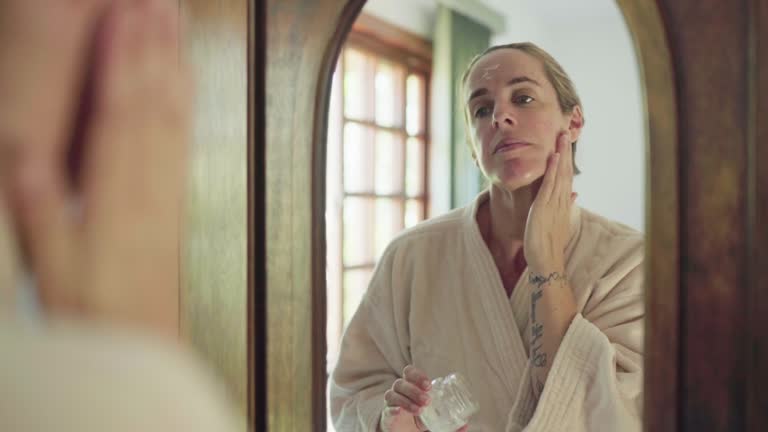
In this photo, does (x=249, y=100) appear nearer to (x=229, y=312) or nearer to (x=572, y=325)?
(x=229, y=312)

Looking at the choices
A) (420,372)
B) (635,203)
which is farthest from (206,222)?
(635,203)

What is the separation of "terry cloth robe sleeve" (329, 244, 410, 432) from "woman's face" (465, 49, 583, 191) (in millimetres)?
96

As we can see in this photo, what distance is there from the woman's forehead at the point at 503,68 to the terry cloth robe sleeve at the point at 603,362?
0.40 feet

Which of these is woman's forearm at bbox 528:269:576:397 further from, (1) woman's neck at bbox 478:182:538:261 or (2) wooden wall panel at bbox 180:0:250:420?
(2) wooden wall panel at bbox 180:0:250:420

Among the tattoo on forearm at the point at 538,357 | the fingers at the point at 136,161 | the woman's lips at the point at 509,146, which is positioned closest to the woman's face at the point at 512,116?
the woman's lips at the point at 509,146

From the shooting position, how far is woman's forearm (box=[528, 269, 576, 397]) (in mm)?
441

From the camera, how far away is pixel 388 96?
481 mm

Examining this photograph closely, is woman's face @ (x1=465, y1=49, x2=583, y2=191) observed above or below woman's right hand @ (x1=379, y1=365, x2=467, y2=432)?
above

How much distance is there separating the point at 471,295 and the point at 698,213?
0.50ft

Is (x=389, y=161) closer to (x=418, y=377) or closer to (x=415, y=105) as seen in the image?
(x=415, y=105)

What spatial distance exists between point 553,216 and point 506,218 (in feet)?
0.10

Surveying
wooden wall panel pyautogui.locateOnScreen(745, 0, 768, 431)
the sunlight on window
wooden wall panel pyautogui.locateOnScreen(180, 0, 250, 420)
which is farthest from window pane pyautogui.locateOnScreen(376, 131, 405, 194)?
wooden wall panel pyautogui.locateOnScreen(745, 0, 768, 431)

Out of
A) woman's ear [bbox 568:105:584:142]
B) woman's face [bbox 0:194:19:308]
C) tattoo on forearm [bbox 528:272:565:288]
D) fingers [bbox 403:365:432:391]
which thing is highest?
woman's ear [bbox 568:105:584:142]

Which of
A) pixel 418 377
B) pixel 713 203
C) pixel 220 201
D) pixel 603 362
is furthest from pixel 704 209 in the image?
pixel 220 201
